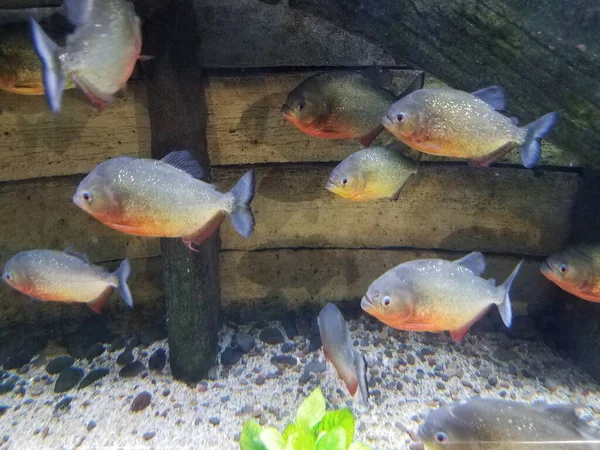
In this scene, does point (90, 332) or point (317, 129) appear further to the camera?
point (90, 332)

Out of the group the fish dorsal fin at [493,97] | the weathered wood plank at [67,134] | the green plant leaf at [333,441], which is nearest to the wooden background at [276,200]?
the weathered wood plank at [67,134]

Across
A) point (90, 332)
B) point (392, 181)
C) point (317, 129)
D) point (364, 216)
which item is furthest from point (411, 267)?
point (90, 332)

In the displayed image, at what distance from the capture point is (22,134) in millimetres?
3318

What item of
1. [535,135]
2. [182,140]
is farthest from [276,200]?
[535,135]

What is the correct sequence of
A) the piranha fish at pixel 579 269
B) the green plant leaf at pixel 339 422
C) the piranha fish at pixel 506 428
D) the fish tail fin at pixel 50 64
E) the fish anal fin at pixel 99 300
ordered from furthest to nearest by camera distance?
the piranha fish at pixel 579 269 → the fish anal fin at pixel 99 300 → the green plant leaf at pixel 339 422 → the fish tail fin at pixel 50 64 → the piranha fish at pixel 506 428

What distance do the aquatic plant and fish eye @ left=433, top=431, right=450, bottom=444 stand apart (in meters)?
0.30

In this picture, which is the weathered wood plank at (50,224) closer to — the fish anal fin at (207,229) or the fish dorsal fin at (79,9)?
the fish anal fin at (207,229)

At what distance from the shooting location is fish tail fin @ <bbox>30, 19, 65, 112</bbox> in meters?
1.85

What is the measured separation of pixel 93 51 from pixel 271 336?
255cm

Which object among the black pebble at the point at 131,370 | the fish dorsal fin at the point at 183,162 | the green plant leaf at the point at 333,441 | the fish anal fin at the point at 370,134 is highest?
the fish anal fin at the point at 370,134

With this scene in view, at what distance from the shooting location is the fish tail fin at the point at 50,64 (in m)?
1.85

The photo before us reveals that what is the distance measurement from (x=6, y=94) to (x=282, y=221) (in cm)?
217

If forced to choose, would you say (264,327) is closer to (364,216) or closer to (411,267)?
(364,216)

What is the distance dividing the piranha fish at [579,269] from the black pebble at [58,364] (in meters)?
3.44
